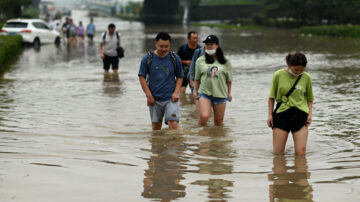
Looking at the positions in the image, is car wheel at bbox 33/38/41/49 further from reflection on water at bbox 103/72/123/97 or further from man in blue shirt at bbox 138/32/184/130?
man in blue shirt at bbox 138/32/184/130

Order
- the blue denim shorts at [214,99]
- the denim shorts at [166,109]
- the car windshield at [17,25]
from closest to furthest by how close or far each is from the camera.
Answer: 1. the denim shorts at [166,109]
2. the blue denim shorts at [214,99]
3. the car windshield at [17,25]

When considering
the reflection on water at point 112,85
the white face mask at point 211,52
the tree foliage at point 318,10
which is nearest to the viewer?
the white face mask at point 211,52

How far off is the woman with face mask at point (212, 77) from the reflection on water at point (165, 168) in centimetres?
72

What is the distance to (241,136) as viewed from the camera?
10.1m

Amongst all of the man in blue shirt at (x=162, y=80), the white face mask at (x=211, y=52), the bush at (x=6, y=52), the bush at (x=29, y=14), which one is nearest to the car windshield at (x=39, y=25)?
the bush at (x=6, y=52)

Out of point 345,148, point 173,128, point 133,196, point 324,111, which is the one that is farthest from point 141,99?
point 133,196

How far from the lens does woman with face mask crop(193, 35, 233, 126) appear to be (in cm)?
973

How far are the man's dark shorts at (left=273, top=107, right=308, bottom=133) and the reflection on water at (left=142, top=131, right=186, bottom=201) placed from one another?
1.23 metres

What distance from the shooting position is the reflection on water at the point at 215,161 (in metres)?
6.48

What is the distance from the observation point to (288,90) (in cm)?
762

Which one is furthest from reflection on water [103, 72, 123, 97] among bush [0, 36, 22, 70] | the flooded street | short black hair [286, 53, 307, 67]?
short black hair [286, 53, 307, 67]

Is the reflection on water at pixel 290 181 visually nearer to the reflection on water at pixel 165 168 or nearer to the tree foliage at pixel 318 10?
the reflection on water at pixel 165 168

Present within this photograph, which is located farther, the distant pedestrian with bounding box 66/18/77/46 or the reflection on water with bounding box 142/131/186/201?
the distant pedestrian with bounding box 66/18/77/46

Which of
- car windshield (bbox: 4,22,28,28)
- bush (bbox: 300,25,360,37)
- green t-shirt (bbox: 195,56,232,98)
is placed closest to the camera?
green t-shirt (bbox: 195,56,232,98)
